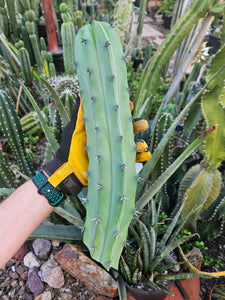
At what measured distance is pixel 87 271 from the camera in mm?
1115

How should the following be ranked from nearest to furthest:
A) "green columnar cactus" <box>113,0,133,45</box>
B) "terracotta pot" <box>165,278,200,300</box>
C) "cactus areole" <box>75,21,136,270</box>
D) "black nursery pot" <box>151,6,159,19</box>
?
1. "cactus areole" <box>75,21,136,270</box>
2. "terracotta pot" <box>165,278,200,300</box>
3. "green columnar cactus" <box>113,0,133,45</box>
4. "black nursery pot" <box>151,6,159,19</box>

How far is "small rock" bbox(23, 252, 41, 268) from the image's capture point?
49.3 inches

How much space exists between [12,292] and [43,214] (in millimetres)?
584

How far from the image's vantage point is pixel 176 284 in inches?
44.4

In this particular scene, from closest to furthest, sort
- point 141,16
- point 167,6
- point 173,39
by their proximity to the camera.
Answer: point 173,39 < point 141,16 < point 167,6

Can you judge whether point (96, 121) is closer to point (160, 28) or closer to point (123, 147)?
point (123, 147)

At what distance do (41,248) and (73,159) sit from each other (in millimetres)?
632

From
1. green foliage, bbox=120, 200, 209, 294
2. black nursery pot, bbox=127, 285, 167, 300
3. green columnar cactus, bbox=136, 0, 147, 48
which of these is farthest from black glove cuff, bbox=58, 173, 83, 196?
green columnar cactus, bbox=136, 0, 147, 48

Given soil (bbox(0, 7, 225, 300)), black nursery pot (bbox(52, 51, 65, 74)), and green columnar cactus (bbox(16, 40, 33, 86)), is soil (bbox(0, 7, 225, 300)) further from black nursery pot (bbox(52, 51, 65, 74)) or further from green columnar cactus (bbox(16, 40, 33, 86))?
black nursery pot (bbox(52, 51, 65, 74))

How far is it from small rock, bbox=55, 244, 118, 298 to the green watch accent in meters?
0.35

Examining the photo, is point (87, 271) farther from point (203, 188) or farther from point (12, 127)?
point (12, 127)

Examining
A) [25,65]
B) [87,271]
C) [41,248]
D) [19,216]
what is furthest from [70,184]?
[25,65]

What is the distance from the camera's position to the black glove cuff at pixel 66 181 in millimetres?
938

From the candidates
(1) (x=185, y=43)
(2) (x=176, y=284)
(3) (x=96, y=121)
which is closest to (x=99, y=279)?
(2) (x=176, y=284)
